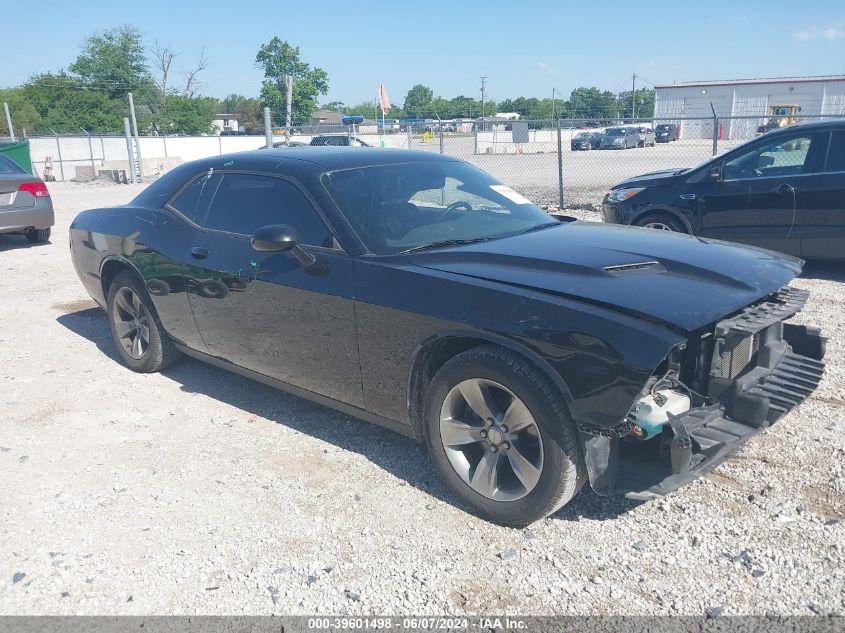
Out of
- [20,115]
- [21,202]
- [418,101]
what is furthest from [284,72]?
[21,202]

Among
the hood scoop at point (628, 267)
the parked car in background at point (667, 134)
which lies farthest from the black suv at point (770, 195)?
the parked car in background at point (667, 134)

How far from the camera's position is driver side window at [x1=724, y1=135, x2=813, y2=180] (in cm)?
763

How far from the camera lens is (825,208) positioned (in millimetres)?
7363

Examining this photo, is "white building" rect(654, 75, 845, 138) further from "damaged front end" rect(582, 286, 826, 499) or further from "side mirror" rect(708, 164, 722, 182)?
"damaged front end" rect(582, 286, 826, 499)

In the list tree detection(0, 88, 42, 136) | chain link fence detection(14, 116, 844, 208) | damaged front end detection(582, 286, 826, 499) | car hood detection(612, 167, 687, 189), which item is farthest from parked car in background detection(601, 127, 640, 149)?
tree detection(0, 88, 42, 136)

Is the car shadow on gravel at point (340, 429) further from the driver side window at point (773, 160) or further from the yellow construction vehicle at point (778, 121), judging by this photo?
the yellow construction vehicle at point (778, 121)

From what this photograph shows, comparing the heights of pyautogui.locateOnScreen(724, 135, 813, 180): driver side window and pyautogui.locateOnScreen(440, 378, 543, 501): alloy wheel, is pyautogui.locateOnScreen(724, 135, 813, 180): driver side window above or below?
above

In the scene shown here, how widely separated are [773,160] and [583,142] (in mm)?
32304

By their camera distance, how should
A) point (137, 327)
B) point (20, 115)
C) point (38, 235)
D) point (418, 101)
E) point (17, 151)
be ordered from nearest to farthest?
1. point (137, 327)
2. point (38, 235)
3. point (17, 151)
4. point (20, 115)
5. point (418, 101)

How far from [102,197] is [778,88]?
1816 inches

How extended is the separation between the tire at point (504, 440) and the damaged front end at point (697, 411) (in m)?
0.14

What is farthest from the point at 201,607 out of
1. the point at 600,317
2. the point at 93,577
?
the point at 600,317

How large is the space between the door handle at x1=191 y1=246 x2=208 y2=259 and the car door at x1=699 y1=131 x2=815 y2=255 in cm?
576

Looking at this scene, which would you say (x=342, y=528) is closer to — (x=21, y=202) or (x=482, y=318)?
(x=482, y=318)
